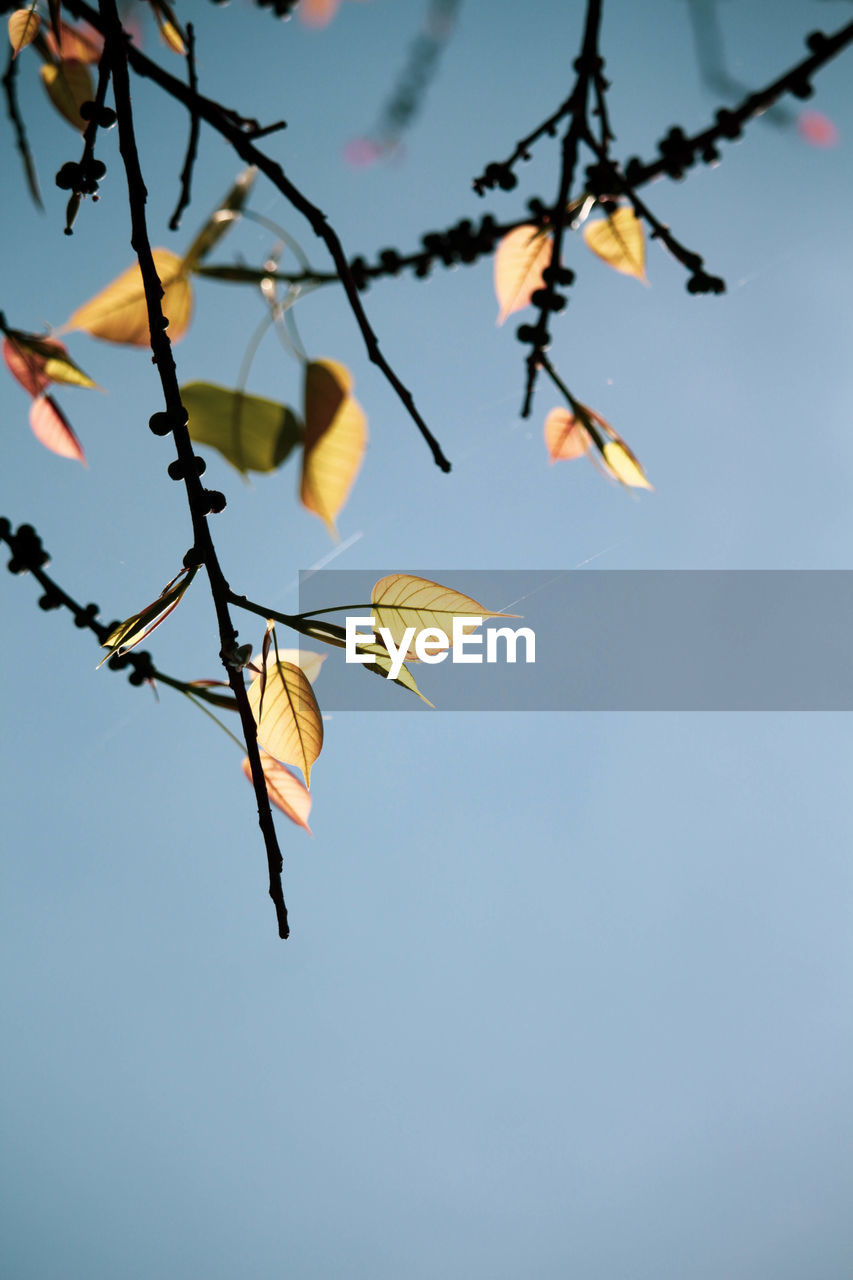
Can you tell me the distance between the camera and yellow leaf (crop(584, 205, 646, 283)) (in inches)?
14.0

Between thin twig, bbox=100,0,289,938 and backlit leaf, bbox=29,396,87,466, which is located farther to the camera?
backlit leaf, bbox=29,396,87,466

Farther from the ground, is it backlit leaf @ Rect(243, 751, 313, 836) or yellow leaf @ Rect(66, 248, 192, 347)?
yellow leaf @ Rect(66, 248, 192, 347)

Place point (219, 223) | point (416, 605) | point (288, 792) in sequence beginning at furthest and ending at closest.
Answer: point (288, 792) → point (416, 605) → point (219, 223)

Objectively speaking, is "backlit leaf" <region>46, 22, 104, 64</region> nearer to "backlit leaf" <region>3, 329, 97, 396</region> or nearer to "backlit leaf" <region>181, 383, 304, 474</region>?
"backlit leaf" <region>3, 329, 97, 396</region>

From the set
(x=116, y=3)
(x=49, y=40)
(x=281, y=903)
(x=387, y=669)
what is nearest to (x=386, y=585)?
(x=387, y=669)

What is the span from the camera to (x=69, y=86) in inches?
14.9

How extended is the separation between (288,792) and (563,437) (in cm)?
27

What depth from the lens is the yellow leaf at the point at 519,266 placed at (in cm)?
36

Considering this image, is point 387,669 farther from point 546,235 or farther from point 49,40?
point 49,40

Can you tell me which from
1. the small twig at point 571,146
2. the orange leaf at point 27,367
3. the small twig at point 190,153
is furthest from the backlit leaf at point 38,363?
the small twig at point 571,146

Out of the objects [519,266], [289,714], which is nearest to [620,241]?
[519,266]

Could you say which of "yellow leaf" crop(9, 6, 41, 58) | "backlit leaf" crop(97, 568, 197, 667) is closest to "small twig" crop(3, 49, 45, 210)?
"yellow leaf" crop(9, 6, 41, 58)

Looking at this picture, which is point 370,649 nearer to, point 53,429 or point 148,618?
point 148,618

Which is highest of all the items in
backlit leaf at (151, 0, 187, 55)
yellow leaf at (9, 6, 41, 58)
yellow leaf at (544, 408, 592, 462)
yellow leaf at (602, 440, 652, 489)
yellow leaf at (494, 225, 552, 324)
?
backlit leaf at (151, 0, 187, 55)
